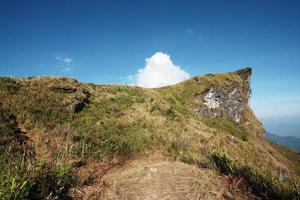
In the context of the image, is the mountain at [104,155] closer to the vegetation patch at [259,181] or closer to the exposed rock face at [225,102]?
the vegetation patch at [259,181]

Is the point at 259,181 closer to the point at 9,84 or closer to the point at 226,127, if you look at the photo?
the point at 9,84

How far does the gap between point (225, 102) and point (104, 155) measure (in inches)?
2843

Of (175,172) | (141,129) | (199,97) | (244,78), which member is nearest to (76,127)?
(141,129)

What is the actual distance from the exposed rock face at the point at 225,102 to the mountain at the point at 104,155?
3818 cm

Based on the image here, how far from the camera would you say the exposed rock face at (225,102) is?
235 feet

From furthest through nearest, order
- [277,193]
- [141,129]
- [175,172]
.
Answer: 1. [141,129]
2. [175,172]
3. [277,193]

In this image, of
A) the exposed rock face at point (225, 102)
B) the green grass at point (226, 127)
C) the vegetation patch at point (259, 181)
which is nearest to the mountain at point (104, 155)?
the vegetation patch at point (259, 181)

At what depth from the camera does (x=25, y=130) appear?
14.9 m

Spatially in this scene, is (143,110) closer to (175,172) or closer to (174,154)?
(174,154)

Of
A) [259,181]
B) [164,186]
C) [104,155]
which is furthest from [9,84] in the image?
[259,181]

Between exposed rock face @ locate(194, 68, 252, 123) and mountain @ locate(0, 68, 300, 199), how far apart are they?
38184 millimetres

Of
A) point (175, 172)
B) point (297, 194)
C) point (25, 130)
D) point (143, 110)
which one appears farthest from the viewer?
point (143, 110)

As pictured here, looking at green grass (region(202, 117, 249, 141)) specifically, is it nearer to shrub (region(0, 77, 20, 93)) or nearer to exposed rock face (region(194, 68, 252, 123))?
exposed rock face (region(194, 68, 252, 123))

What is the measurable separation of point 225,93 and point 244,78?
67.0 ft
